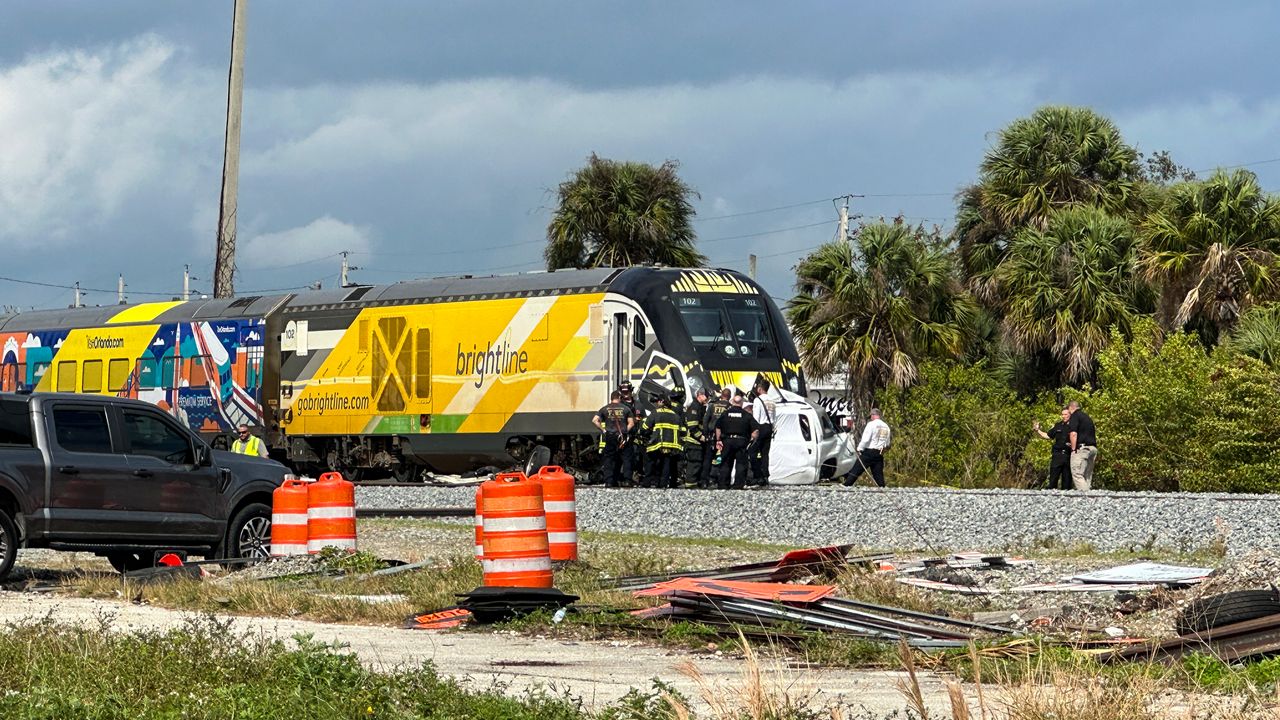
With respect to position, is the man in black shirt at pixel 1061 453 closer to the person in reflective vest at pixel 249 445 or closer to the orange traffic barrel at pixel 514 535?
the person in reflective vest at pixel 249 445

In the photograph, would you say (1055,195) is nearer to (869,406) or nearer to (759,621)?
(869,406)

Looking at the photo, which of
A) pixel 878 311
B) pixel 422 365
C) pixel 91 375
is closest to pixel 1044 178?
pixel 878 311

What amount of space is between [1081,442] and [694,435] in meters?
6.21

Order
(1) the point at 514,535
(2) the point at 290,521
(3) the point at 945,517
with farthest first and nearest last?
(3) the point at 945,517
(2) the point at 290,521
(1) the point at 514,535

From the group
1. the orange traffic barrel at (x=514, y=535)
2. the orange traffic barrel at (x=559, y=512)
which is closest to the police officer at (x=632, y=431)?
the orange traffic barrel at (x=559, y=512)

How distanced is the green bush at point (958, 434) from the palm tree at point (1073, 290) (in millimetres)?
1271

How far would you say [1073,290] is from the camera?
3922cm

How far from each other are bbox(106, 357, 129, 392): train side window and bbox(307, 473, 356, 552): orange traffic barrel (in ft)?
75.1

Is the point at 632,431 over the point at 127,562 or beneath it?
over

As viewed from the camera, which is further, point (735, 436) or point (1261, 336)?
point (1261, 336)

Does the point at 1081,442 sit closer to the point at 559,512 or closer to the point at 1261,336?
the point at 1261,336

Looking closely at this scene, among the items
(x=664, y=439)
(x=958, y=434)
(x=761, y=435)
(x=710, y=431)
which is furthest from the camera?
(x=958, y=434)

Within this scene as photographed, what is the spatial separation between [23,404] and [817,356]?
27295mm

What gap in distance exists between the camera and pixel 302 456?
3728cm
